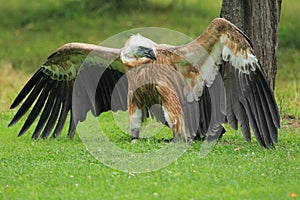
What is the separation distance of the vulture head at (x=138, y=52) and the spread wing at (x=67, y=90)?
628 millimetres

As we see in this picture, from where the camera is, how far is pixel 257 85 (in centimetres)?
916

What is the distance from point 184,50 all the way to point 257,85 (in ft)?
3.10

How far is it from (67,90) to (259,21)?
2.80m

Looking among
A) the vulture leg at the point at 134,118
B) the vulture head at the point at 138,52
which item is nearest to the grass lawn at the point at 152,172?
the vulture leg at the point at 134,118

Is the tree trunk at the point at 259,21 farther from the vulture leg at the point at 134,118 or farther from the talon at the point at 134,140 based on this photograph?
the talon at the point at 134,140

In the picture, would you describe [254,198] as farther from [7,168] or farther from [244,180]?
[7,168]

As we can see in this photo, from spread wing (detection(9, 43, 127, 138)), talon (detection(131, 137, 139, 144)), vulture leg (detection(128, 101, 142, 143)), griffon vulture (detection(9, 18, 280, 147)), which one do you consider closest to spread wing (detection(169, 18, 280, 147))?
griffon vulture (detection(9, 18, 280, 147))

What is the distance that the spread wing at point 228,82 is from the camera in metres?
8.98

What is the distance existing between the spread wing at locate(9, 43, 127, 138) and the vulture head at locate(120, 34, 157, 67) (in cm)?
63

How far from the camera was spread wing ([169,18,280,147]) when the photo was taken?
898 cm

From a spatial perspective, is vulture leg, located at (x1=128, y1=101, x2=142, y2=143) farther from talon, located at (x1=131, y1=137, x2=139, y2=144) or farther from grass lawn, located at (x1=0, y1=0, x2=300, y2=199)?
grass lawn, located at (x1=0, y1=0, x2=300, y2=199)

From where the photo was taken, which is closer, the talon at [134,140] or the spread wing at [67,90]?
the talon at [134,140]

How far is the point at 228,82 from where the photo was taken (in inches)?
366

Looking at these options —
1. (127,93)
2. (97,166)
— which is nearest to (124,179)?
(97,166)
